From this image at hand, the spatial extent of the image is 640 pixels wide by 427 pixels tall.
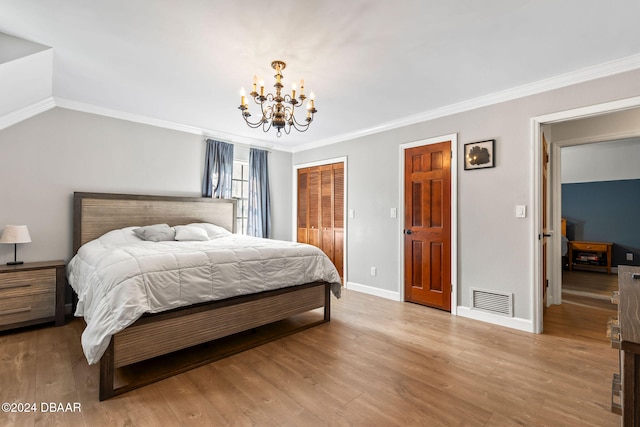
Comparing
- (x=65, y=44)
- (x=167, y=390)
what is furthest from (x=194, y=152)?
(x=167, y=390)

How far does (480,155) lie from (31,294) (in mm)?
4828

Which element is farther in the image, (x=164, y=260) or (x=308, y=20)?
(x=164, y=260)

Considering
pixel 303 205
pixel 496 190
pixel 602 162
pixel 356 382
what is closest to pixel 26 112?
pixel 303 205

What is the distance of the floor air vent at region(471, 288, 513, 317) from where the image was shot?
3209 millimetres

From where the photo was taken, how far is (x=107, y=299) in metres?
1.98

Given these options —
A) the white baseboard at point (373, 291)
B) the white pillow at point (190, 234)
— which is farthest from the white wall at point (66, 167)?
the white baseboard at point (373, 291)

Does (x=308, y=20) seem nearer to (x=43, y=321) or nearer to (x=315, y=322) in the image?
(x=315, y=322)

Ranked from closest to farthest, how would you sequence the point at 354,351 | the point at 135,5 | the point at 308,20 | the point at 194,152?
the point at 135,5 → the point at 308,20 → the point at 354,351 → the point at 194,152

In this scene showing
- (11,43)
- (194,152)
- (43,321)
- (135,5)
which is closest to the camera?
(135,5)

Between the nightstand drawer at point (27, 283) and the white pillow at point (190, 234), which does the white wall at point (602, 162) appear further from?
the nightstand drawer at point (27, 283)

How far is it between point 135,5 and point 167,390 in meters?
2.44

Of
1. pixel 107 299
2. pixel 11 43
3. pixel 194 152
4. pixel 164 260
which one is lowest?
pixel 107 299

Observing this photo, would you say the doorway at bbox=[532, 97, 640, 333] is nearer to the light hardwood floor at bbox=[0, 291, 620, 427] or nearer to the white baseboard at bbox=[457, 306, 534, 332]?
the white baseboard at bbox=[457, 306, 534, 332]

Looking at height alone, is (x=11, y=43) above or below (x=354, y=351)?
above
